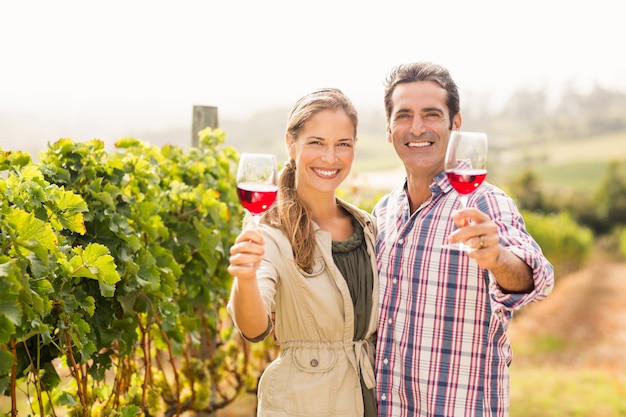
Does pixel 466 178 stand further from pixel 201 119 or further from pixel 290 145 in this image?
pixel 201 119

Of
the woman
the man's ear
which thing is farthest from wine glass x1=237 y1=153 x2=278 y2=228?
the man's ear

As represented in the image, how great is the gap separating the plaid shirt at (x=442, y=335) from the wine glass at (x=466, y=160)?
1.39ft

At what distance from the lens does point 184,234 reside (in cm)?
351

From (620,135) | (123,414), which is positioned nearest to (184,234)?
(123,414)

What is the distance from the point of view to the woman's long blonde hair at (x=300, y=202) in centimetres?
242

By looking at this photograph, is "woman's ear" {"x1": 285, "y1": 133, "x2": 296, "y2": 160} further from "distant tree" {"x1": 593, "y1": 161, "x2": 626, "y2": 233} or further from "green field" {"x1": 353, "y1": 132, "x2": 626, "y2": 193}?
"distant tree" {"x1": 593, "y1": 161, "x2": 626, "y2": 233}

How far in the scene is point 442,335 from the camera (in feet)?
7.79

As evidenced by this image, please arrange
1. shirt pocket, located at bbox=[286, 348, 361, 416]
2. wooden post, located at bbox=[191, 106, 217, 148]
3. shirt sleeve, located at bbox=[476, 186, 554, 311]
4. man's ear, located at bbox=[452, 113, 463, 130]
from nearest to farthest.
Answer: shirt sleeve, located at bbox=[476, 186, 554, 311]
shirt pocket, located at bbox=[286, 348, 361, 416]
man's ear, located at bbox=[452, 113, 463, 130]
wooden post, located at bbox=[191, 106, 217, 148]

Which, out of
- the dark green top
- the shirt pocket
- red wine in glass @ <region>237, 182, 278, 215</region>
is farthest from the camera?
the dark green top

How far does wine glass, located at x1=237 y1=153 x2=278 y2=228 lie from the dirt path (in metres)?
14.7

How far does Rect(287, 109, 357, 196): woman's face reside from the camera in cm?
249

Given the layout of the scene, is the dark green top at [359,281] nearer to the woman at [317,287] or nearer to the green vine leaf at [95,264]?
the woman at [317,287]

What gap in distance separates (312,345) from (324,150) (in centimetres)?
72

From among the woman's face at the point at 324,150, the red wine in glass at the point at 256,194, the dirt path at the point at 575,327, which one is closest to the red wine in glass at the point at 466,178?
the red wine in glass at the point at 256,194
